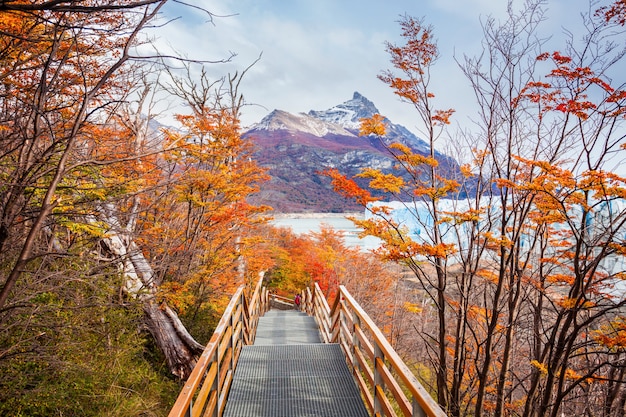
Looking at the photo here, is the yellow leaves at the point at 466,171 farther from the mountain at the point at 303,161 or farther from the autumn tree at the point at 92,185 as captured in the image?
the mountain at the point at 303,161

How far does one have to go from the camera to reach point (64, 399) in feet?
16.2

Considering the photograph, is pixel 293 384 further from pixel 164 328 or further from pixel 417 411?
pixel 164 328

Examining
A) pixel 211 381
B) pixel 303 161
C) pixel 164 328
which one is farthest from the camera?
pixel 303 161

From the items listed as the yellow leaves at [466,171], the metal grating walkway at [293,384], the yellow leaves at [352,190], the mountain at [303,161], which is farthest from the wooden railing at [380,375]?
the mountain at [303,161]

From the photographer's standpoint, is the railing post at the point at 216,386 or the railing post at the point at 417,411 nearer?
the railing post at the point at 417,411

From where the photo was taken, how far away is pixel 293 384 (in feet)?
14.6

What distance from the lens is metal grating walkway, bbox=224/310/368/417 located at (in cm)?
387

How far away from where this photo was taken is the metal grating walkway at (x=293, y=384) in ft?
12.7

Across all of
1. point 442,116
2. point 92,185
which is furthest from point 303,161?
point 92,185

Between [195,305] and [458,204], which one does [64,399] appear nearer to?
[195,305]

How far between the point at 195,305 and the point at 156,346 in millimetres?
2805

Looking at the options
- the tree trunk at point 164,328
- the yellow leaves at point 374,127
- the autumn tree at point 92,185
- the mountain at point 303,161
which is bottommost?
the tree trunk at point 164,328

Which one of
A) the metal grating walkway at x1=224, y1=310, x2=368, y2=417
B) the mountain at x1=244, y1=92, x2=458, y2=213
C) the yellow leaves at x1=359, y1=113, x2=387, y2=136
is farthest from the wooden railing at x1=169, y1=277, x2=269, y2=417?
the mountain at x1=244, y1=92, x2=458, y2=213

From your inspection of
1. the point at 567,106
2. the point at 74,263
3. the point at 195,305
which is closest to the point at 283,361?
the point at 74,263
